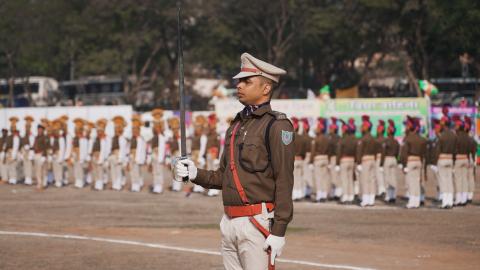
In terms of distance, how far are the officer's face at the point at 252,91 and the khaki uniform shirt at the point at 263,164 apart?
8 centimetres

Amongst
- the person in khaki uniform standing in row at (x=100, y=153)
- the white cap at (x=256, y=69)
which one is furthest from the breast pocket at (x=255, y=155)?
the person in khaki uniform standing in row at (x=100, y=153)

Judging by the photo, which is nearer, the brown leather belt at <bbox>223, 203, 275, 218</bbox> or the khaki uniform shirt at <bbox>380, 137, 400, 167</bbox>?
the brown leather belt at <bbox>223, 203, 275, 218</bbox>

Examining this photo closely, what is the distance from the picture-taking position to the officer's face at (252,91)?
7.91 meters

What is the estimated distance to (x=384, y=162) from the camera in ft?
82.3

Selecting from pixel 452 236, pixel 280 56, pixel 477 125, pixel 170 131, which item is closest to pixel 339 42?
pixel 280 56

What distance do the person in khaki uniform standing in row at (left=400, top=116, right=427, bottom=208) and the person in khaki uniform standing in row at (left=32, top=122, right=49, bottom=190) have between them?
495 inches

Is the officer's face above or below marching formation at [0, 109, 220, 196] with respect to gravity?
above

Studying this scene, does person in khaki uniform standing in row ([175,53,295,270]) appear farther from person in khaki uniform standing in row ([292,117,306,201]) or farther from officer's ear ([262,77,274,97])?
person in khaki uniform standing in row ([292,117,306,201])

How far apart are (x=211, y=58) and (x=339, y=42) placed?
804 centimetres

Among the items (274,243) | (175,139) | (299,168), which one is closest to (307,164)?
(299,168)

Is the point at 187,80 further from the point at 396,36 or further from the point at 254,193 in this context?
the point at 254,193

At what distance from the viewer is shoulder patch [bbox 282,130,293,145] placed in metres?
7.67

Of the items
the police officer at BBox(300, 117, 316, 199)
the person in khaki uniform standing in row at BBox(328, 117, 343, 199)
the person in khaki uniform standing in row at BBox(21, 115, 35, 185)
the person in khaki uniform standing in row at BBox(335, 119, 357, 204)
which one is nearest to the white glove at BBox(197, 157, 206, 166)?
the police officer at BBox(300, 117, 316, 199)

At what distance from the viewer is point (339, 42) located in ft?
209
